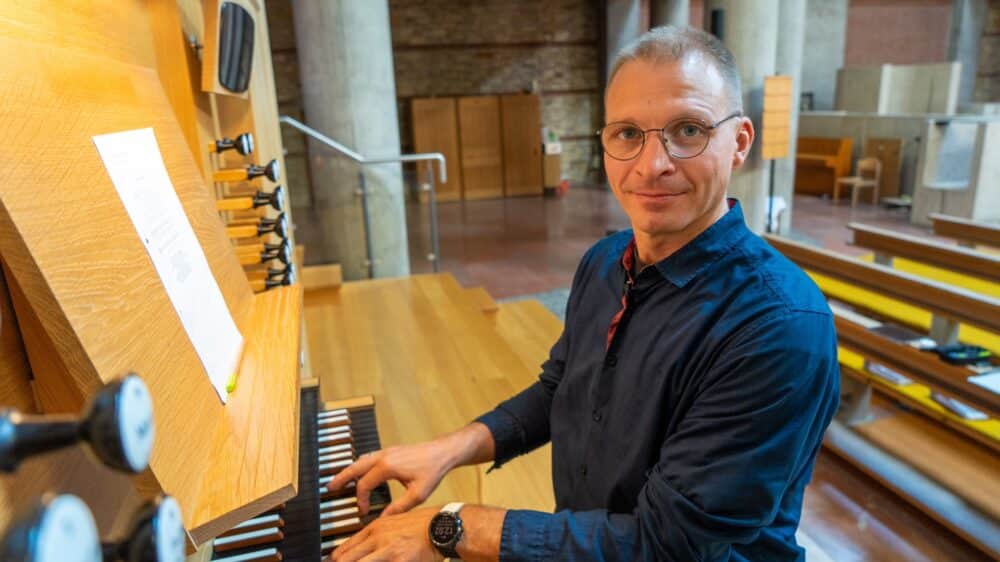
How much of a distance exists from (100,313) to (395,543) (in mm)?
603

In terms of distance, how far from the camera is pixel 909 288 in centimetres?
Answer: 312

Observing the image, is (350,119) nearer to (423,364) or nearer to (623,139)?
(423,364)

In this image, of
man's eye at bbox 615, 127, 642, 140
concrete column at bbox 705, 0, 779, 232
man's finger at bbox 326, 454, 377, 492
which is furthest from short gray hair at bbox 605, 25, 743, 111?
concrete column at bbox 705, 0, 779, 232

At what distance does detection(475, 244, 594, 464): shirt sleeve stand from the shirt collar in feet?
Result: 1.10

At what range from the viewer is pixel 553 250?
8477 millimetres

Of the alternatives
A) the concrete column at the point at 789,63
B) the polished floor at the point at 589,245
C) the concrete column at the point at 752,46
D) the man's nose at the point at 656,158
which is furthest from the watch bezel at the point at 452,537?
the concrete column at the point at 789,63

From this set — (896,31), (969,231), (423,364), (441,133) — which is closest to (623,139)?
(423,364)

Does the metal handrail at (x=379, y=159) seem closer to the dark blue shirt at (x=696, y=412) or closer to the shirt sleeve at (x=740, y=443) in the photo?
the dark blue shirt at (x=696, y=412)

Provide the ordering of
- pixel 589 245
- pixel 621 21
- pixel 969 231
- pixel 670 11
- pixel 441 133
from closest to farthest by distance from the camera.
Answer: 1. pixel 969 231
2. pixel 589 245
3. pixel 670 11
4. pixel 441 133
5. pixel 621 21

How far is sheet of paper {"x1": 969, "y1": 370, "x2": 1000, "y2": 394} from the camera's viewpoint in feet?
8.73

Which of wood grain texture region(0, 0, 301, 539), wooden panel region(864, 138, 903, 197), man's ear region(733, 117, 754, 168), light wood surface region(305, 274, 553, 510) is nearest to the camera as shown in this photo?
wood grain texture region(0, 0, 301, 539)

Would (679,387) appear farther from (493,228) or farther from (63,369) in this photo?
(493,228)

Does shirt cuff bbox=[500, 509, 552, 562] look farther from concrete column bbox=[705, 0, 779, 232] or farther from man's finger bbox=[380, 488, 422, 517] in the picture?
concrete column bbox=[705, 0, 779, 232]

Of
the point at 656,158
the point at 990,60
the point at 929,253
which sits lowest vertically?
the point at 929,253
